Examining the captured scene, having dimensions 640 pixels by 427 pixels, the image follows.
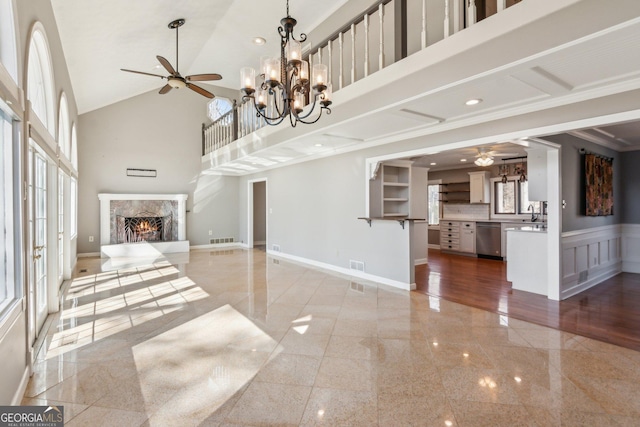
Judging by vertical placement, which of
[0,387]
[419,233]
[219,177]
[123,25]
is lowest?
[0,387]

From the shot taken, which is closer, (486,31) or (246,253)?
(486,31)

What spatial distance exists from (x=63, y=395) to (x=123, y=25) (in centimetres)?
443

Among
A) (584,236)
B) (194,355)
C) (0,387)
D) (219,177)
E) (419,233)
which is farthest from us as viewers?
(219,177)

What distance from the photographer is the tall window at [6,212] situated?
2.18 m

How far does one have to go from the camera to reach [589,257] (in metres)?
5.16

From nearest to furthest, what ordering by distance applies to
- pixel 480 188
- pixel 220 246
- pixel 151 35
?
pixel 151 35 → pixel 480 188 → pixel 220 246

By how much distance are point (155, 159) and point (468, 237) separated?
8.73m

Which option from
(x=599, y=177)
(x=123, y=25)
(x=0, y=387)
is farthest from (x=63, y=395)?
(x=599, y=177)

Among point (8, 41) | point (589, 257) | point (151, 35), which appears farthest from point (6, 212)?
point (589, 257)

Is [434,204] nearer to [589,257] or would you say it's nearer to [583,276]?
[589,257]

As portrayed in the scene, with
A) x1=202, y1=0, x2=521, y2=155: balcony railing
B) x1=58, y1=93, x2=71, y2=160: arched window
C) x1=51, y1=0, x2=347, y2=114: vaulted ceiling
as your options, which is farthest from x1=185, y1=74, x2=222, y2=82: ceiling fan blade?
x1=58, y1=93, x2=71, y2=160: arched window

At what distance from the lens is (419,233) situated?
7.13 meters

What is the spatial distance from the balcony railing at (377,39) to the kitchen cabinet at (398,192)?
1.85 metres

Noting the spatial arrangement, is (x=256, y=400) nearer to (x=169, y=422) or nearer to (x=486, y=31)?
(x=169, y=422)
